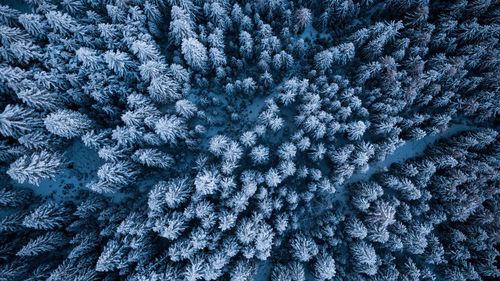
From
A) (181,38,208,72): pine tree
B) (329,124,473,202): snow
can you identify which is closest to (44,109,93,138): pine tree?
(181,38,208,72): pine tree

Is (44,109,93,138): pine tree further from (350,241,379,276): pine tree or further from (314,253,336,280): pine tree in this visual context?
(350,241,379,276): pine tree

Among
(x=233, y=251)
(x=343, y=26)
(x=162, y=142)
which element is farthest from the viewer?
(x=343, y=26)

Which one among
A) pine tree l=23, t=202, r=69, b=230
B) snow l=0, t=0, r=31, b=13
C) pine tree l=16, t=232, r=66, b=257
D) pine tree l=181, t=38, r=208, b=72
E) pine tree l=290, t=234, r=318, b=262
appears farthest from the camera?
snow l=0, t=0, r=31, b=13

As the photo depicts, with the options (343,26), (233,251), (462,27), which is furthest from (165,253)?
(462,27)

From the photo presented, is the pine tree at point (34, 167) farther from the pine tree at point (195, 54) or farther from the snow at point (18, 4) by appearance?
the snow at point (18, 4)

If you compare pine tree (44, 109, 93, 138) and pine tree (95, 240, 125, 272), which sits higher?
pine tree (44, 109, 93, 138)

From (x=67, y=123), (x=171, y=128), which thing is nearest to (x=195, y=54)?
(x=171, y=128)

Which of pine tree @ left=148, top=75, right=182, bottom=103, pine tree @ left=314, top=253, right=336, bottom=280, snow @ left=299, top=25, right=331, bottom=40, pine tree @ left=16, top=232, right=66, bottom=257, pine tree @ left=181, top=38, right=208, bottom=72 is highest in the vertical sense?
snow @ left=299, top=25, right=331, bottom=40

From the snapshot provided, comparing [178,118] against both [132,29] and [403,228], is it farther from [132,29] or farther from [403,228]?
[403,228]
